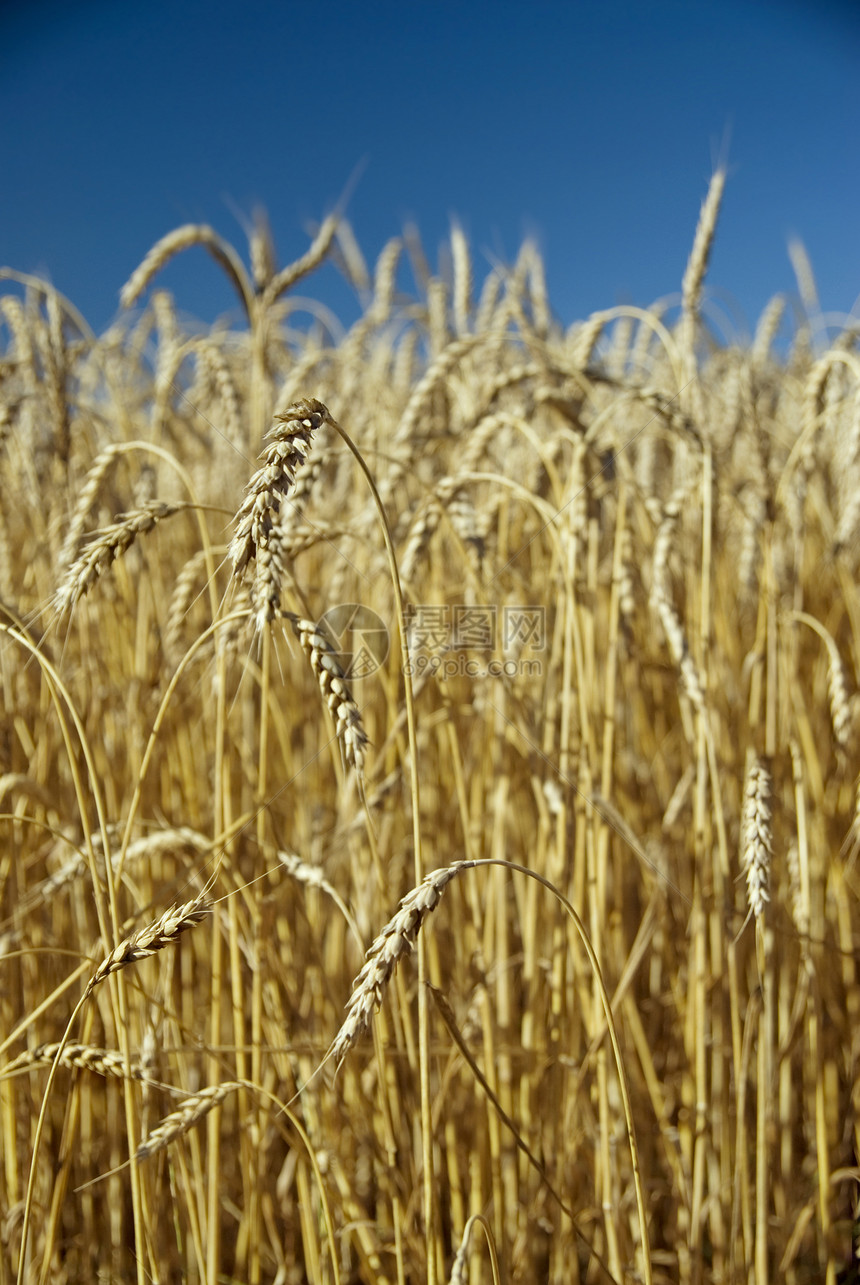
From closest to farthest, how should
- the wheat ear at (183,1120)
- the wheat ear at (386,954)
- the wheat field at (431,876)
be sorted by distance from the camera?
the wheat ear at (386,954) → the wheat ear at (183,1120) → the wheat field at (431,876)

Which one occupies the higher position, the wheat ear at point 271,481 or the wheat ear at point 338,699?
the wheat ear at point 271,481

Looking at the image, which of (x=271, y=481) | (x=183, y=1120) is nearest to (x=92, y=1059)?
(x=183, y=1120)

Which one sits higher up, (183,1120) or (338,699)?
(338,699)

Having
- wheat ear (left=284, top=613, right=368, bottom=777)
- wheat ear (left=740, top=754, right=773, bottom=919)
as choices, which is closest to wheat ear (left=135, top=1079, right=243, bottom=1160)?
wheat ear (left=284, top=613, right=368, bottom=777)

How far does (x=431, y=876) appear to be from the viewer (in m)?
0.39

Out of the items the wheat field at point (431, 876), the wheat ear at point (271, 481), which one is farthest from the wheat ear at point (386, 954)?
the wheat ear at point (271, 481)

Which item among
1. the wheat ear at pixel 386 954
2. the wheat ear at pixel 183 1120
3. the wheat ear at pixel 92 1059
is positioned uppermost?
the wheat ear at pixel 386 954

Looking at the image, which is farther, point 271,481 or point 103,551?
point 103,551

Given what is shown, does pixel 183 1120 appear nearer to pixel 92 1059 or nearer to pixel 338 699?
pixel 92 1059

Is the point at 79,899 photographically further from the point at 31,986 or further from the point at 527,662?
the point at 527,662

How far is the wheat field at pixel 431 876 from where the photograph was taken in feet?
1.99

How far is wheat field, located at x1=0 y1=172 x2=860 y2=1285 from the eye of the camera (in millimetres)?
605

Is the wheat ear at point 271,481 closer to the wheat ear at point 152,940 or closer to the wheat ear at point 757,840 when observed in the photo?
the wheat ear at point 152,940

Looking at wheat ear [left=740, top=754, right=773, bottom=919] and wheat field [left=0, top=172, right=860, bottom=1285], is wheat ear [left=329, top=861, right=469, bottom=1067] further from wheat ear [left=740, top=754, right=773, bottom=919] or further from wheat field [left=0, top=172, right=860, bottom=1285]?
wheat ear [left=740, top=754, right=773, bottom=919]
